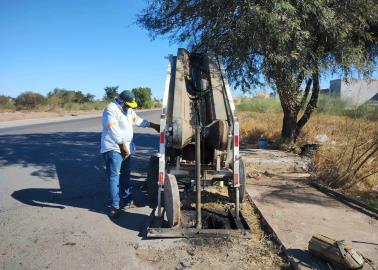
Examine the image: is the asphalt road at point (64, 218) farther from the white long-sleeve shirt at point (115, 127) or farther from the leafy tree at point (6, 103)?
the leafy tree at point (6, 103)

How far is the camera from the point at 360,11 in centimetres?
962

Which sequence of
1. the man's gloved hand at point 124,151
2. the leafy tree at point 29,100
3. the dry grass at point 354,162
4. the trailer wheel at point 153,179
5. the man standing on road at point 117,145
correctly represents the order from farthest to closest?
the leafy tree at point 29,100 < the dry grass at point 354,162 < the trailer wheel at point 153,179 < the man's gloved hand at point 124,151 < the man standing on road at point 117,145

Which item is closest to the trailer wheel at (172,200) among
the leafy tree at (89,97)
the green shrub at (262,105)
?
the green shrub at (262,105)

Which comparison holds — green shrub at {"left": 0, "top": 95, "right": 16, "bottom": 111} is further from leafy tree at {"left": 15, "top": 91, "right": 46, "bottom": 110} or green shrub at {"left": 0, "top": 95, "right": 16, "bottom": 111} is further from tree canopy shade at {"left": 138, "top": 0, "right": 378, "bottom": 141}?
tree canopy shade at {"left": 138, "top": 0, "right": 378, "bottom": 141}

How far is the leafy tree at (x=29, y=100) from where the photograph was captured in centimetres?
5890

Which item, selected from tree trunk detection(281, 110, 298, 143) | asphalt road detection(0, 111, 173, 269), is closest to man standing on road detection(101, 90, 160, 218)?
asphalt road detection(0, 111, 173, 269)

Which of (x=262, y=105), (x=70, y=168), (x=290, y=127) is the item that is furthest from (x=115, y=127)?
(x=262, y=105)

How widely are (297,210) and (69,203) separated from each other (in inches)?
147

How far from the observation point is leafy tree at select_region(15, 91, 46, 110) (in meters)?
58.9

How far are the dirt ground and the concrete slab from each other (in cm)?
22

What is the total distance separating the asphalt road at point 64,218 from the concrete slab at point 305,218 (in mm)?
1627

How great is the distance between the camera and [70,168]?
10.5 metres

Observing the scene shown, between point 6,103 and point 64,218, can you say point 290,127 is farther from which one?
point 6,103

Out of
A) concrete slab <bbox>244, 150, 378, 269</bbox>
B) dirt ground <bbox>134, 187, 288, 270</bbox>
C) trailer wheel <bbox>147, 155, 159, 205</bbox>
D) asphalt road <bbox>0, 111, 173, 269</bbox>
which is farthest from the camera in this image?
trailer wheel <bbox>147, 155, 159, 205</bbox>
